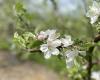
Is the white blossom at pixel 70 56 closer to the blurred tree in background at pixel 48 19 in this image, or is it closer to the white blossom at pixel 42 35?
the white blossom at pixel 42 35

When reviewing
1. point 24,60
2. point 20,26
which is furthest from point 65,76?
point 20,26

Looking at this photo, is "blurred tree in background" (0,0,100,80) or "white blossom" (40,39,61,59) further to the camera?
"blurred tree in background" (0,0,100,80)

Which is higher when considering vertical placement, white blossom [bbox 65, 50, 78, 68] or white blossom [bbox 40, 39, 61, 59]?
white blossom [bbox 40, 39, 61, 59]

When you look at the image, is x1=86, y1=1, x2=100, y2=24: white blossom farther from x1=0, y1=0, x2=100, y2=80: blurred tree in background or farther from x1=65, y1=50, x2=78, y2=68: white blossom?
x1=0, y1=0, x2=100, y2=80: blurred tree in background

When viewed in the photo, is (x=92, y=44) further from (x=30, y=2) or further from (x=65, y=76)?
(x=30, y=2)

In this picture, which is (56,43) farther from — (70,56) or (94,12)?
(94,12)

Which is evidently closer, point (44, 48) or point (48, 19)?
point (44, 48)

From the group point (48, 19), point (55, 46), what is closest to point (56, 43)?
point (55, 46)

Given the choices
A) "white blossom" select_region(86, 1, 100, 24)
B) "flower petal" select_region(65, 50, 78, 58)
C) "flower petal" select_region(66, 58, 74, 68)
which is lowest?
"flower petal" select_region(66, 58, 74, 68)

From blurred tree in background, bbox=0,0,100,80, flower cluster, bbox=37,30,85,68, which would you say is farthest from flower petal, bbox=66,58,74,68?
blurred tree in background, bbox=0,0,100,80
